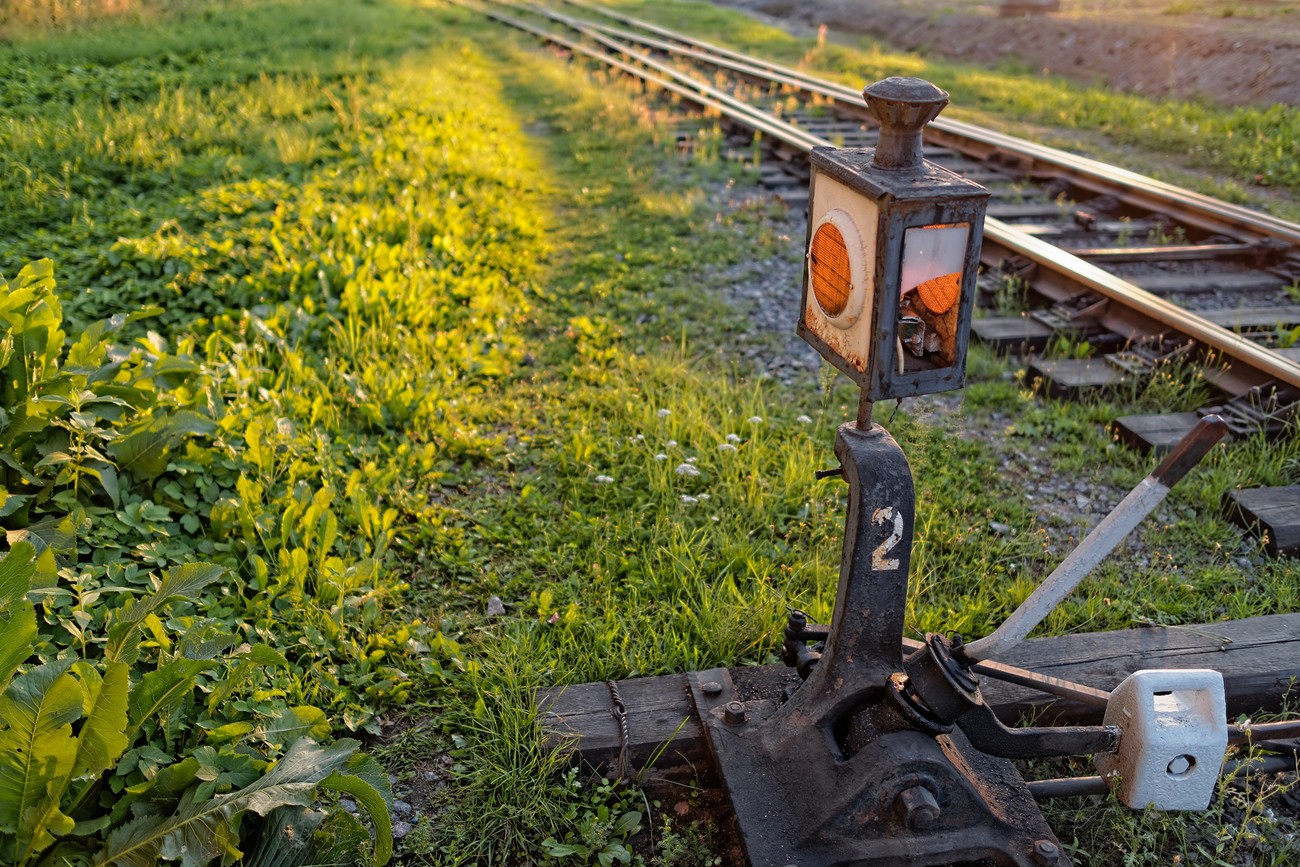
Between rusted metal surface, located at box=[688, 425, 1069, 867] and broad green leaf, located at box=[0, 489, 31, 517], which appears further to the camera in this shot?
broad green leaf, located at box=[0, 489, 31, 517]

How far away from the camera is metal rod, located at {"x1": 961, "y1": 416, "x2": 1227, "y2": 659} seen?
6.25ft

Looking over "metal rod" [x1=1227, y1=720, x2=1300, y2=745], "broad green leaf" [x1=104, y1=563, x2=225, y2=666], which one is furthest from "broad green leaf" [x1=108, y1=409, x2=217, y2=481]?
"metal rod" [x1=1227, y1=720, x2=1300, y2=745]

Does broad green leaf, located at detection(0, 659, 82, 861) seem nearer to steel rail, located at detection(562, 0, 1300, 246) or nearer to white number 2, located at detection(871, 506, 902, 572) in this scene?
white number 2, located at detection(871, 506, 902, 572)

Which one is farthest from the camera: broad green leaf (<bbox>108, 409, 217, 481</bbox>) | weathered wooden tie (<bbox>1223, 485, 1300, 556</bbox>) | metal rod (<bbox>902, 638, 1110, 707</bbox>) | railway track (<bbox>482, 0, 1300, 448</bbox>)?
railway track (<bbox>482, 0, 1300, 448</bbox>)

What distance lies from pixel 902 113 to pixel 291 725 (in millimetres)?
2156

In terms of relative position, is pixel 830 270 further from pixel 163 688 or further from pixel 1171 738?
pixel 163 688

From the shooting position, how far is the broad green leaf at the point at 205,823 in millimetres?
2049

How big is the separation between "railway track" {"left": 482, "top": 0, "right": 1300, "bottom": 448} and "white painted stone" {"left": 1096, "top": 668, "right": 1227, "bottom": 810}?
6.65ft

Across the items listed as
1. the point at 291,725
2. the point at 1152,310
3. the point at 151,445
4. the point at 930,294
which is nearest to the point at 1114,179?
the point at 1152,310

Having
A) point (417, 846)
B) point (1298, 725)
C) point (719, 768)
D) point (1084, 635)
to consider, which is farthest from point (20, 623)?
point (1298, 725)

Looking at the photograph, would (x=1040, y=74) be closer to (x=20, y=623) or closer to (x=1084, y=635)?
(x=1084, y=635)

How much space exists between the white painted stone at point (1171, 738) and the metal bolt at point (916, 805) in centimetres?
55

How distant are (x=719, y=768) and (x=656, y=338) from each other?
3.17m

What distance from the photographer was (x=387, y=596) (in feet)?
11.0
